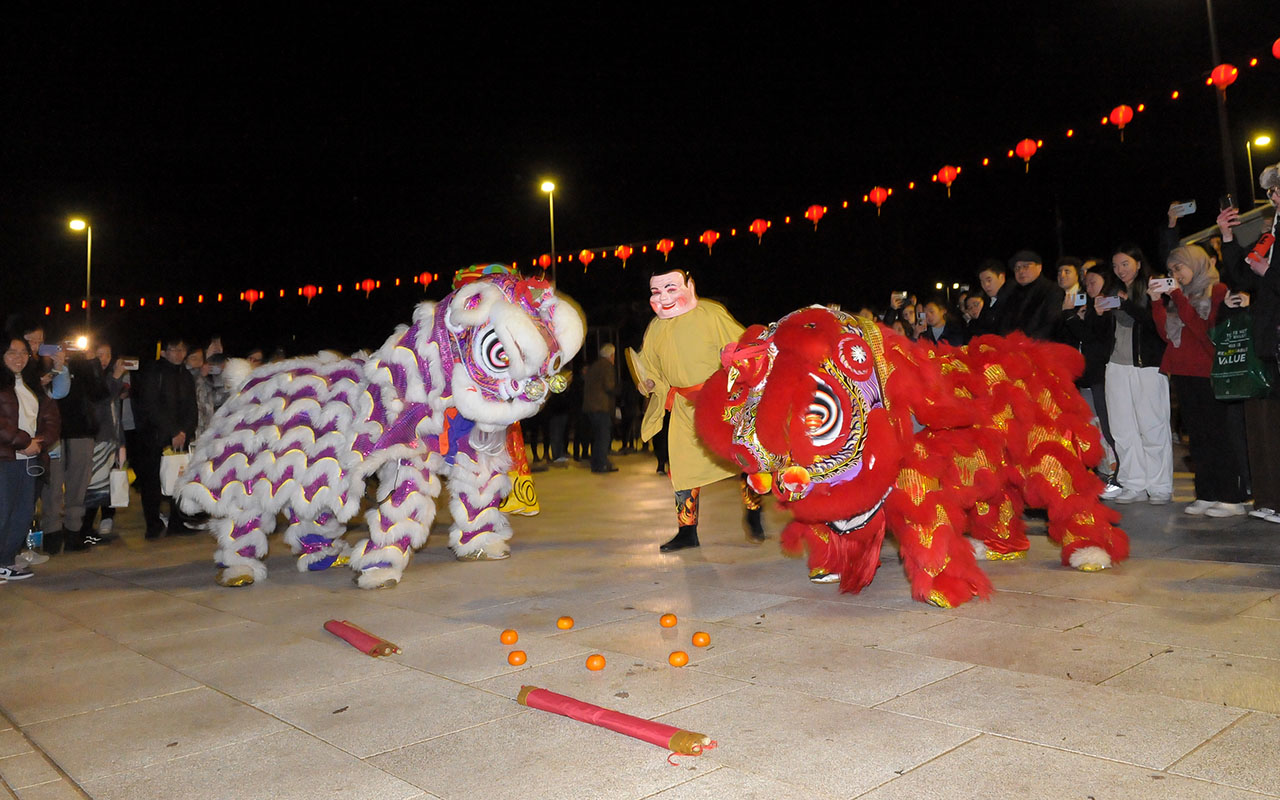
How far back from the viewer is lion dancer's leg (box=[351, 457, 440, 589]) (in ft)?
16.6

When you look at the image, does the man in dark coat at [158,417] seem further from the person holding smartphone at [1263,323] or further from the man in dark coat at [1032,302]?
the person holding smartphone at [1263,323]

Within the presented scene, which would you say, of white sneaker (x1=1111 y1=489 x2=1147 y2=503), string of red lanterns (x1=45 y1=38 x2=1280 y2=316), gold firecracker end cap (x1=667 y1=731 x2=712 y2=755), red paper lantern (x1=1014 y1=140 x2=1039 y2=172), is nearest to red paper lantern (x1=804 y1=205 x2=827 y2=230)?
string of red lanterns (x1=45 y1=38 x2=1280 y2=316)

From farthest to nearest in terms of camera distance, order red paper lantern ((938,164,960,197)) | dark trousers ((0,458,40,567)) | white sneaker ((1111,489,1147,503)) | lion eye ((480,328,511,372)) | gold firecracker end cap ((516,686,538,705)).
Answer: red paper lantern ((938,164,960,197)), white sneaker ((1111,489,1147,503)), dark trousers ((0,458,40,567)), lion eye ((480,328,511,372)), gold firecracker end cap ((516,686,538,705))

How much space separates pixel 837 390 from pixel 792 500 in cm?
48

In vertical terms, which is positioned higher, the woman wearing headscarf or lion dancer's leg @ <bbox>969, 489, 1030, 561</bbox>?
the woman wearing headscarf

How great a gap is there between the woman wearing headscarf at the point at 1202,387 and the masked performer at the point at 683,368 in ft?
9.90

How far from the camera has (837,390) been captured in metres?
3.64

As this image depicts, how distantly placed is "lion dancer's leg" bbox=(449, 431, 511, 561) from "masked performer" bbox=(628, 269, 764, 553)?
98cm

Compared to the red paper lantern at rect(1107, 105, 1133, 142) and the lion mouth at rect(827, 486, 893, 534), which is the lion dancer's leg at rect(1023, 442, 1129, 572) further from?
the red paper lantern at rect(1107, 105, 1133, 142)

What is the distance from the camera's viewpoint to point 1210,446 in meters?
6.05

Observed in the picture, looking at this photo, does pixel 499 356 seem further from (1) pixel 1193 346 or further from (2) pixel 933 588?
(1) pixel 1193 346

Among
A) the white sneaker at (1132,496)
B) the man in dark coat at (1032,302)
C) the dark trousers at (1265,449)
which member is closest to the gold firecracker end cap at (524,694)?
the man in dark coat at (1032,302)

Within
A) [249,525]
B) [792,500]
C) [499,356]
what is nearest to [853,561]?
[792,500]

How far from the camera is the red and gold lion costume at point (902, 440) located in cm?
363
